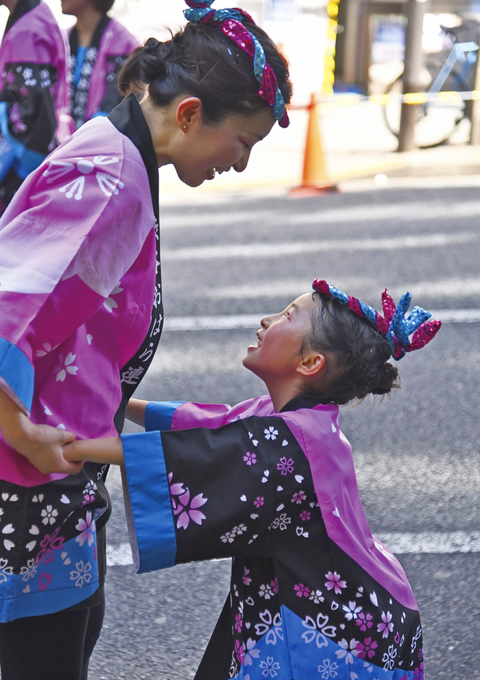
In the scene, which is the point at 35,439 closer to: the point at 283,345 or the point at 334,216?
the point at 283,345

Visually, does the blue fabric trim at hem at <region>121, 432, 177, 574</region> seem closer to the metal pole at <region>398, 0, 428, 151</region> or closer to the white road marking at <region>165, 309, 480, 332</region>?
the white road marking at <region>165, 309, 480, 332</region>

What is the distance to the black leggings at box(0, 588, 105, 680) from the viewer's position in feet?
6.00

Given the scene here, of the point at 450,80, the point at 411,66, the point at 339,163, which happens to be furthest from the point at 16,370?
the point at 450,80

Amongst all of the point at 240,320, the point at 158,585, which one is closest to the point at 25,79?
the point at 240,320

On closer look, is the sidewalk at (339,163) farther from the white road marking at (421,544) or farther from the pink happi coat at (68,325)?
the pink happi coat at (68,325)

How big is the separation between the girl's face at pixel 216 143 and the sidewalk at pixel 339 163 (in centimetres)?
685

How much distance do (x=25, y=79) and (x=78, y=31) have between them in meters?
1.21

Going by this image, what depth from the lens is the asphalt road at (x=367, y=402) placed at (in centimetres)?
280

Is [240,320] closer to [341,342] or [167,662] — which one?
[167,662]

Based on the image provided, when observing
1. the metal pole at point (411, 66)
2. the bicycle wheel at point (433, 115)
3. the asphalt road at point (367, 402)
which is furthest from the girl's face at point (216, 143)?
the bicycle wheel at point (433, 115)

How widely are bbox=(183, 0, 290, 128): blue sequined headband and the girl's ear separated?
0.49m

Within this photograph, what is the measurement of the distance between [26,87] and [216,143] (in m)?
2.92

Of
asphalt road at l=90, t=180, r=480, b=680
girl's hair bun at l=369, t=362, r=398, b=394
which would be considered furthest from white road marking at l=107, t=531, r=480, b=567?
girl's hair bun at l=369, t=362, r=398, b=394

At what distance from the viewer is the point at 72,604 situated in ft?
5.95
